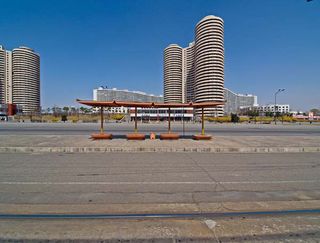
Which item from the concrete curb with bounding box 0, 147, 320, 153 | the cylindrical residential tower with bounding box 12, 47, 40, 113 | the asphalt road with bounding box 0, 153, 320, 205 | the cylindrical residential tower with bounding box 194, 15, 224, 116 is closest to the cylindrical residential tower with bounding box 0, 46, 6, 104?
the cylindrical residential tower with bounding box 12, 47, 40, 113

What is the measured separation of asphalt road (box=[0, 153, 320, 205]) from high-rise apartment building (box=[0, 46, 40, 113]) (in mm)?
106910

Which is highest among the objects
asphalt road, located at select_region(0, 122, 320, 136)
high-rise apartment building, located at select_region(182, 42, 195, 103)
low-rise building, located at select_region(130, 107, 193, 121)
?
high-rise apartment building, located at select_region(182, 42, 195, 103)

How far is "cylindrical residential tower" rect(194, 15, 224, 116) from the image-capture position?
98.6 metres

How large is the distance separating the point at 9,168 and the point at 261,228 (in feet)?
26.2

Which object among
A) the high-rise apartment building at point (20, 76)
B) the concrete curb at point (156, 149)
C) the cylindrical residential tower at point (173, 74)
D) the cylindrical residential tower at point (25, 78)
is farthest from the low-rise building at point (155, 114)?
the concrete curb at point (156, 149)

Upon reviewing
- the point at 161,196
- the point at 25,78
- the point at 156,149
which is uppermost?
the point at 25,78

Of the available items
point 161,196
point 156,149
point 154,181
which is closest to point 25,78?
point 156,149

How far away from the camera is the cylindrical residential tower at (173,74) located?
5138 inches

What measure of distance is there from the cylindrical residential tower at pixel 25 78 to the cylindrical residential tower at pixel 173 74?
79.9m

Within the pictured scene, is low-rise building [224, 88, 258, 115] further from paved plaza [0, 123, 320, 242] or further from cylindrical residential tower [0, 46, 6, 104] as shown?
paved plaza [0, 123, 320, 242]

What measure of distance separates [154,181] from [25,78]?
382 ft

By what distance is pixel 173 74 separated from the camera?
13150cm

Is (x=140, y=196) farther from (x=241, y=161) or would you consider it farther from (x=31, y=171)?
(x=241, y=161)

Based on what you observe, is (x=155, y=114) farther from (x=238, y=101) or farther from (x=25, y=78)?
(x=238, y=101)
